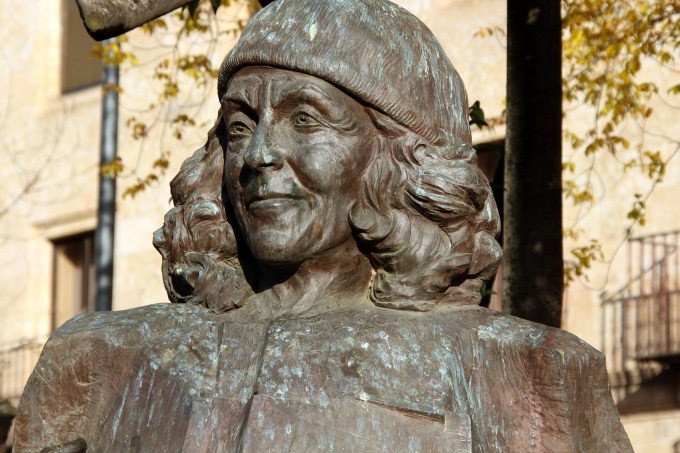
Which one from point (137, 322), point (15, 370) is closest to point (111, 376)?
point (137, 322)

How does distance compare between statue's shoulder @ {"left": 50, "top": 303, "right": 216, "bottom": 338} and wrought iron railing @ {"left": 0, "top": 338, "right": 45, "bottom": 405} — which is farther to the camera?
wrought iron railing @ {"left": 0, "top": 338, "right": 45, "bottom": 405}

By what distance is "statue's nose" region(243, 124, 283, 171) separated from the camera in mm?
5961

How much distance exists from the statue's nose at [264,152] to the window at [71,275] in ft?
73.4

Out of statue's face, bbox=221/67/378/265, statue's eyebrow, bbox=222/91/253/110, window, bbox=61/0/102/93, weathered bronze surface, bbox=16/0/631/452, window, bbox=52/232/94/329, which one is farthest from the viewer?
window, bbox=52/232/94/329

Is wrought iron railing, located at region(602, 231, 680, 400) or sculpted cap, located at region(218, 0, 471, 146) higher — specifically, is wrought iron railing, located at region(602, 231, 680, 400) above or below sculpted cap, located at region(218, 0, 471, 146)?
below

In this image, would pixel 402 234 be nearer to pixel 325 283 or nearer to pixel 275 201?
pixel 325 283

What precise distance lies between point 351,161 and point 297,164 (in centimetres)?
15

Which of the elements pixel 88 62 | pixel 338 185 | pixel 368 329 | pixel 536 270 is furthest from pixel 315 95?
pixel 88 62

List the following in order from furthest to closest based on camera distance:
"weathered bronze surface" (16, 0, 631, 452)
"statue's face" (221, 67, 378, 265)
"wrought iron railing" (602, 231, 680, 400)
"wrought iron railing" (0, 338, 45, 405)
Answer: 1. "wrought iron railing" (0, 338, 45, 405)
2. "wrought iron railing" (602, 231, 680, 400)
3. "statue's face" (221, 67, 378, 265)
4. "weathered bronze surface" (16, 0, 631, 452)

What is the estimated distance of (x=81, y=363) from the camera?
605cm

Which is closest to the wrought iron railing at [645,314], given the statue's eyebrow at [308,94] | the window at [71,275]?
the window at [71,275]

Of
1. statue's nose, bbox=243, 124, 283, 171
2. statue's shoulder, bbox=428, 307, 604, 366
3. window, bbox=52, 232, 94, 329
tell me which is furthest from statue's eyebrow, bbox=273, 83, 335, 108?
window, bbox=52, 232, 94, 329

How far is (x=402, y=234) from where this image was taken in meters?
6.06

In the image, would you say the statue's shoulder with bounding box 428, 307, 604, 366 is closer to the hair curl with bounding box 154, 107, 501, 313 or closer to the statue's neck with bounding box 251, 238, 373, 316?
the hair curl with bounding box 154, 107, 501, 313
